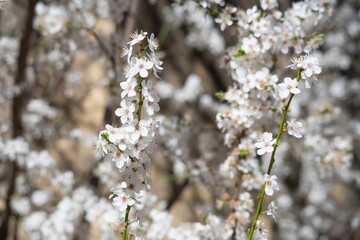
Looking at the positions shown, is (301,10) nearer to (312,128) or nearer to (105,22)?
(312,128)

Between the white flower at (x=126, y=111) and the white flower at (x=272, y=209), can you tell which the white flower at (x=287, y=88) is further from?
the white flower at (x=126, y=111)

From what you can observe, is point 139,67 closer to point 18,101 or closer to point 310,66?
point 310,66

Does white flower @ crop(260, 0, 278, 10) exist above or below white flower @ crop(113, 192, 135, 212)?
above

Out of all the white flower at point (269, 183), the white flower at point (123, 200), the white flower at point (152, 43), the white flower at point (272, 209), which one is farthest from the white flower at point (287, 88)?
the white flower at point (123, 200)

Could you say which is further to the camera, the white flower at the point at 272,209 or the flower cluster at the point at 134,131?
the white flower at the point at 272,209

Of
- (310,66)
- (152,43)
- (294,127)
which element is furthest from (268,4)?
(152,43)

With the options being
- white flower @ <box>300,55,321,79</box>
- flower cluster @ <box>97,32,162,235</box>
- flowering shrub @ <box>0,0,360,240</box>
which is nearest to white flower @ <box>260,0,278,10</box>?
flowering shrub @ <box>0,0,360,240</box>

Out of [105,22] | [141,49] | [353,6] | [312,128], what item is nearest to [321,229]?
[312,128]

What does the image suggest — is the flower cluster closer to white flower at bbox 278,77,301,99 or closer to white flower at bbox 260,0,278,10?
white flower at bbox 278,77,301,99

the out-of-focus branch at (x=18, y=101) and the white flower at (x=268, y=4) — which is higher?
the out-of-focus branch at (x=18, y=101)
